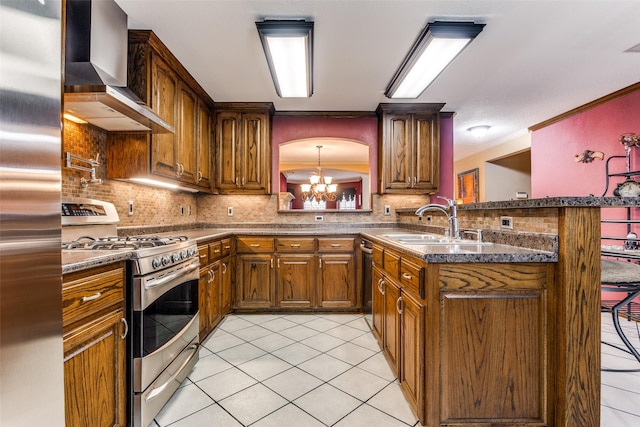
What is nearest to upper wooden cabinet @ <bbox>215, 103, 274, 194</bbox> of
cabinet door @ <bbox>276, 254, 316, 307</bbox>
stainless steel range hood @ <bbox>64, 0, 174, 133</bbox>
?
cabinet door @ <bbox>276, 254, 316, 307</bbox>

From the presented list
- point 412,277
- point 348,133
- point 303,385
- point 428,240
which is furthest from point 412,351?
point 348,133

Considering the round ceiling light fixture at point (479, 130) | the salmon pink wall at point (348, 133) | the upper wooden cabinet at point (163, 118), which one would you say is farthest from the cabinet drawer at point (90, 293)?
the round ceiling light fixture at point (479, 130)

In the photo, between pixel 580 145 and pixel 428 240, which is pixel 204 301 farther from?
pixel 580 145

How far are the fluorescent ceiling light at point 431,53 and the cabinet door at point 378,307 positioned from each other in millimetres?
1685

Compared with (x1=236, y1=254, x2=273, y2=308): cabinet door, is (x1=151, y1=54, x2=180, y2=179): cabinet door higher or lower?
higher

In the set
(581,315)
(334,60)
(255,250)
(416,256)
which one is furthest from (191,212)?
(581,315)

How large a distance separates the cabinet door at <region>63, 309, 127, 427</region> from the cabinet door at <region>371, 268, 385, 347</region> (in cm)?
163

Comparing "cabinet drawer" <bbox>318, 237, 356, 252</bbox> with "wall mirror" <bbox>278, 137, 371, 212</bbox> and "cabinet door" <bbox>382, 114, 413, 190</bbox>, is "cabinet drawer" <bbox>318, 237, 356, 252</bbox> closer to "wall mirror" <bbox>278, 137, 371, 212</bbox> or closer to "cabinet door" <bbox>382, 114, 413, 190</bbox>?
"cabinet door" <bbox>382, 114, 413, 190</bbox>

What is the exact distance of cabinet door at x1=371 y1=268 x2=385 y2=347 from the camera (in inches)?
91.2

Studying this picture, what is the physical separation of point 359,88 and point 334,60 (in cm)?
63

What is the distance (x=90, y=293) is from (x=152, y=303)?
38 centimetres

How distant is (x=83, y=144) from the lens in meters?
2.05

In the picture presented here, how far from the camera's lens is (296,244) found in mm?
3277

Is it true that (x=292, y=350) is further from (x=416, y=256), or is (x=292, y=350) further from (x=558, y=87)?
(x=558, y=87)
